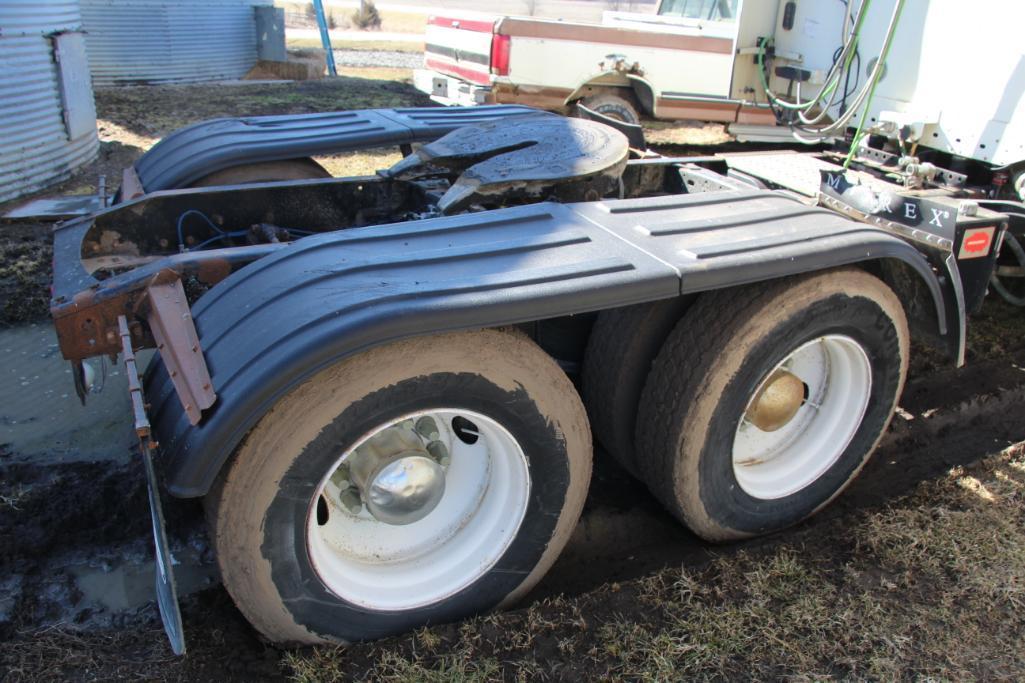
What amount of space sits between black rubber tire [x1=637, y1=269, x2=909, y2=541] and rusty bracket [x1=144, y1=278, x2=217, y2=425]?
1513mm

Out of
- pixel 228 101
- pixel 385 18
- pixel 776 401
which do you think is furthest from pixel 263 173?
pixel 385 18

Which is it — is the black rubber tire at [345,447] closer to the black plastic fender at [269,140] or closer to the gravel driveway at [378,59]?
the black plastic fender at [269,140]

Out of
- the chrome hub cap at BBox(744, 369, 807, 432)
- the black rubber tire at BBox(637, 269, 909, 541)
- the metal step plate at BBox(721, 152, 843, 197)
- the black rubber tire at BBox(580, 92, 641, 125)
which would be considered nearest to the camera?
the black rubber tire at BBox(637, 269, 909, 541)

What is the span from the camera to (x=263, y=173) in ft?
13.1

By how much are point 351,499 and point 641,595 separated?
Result: 107cm

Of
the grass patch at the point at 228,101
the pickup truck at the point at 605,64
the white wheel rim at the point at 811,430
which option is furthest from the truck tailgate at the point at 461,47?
the white wheel rim at the point at 811,430

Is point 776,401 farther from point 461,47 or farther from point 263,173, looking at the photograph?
point 461,47

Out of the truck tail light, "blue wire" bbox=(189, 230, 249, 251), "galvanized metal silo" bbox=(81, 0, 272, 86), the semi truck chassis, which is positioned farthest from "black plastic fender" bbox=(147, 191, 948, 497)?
"galvanized metal silo" bbox=(81, 0, 272, 86)

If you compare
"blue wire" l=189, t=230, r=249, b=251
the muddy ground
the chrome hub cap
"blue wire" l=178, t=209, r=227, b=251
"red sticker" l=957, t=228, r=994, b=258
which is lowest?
the muddy ground

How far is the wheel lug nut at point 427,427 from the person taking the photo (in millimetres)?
2605

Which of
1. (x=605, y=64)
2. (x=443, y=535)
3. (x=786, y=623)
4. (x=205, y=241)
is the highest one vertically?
(x=605, y=64)

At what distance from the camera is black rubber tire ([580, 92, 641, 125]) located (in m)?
9.38

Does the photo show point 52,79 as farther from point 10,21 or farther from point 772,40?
point 772,40

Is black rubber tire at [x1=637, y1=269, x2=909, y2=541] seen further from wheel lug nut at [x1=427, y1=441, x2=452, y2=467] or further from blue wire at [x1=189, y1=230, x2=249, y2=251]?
blue wire at [x1=189, y1=230, x2=249, y2=251]
